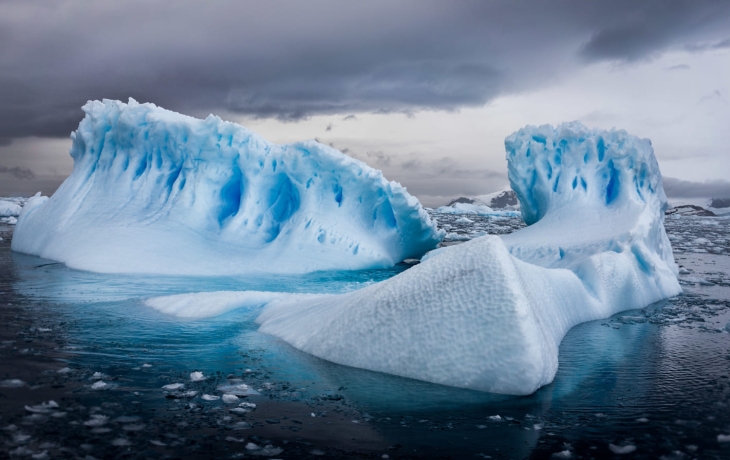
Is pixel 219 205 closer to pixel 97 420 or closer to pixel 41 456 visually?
pixel 97 420

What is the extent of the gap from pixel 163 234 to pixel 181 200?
861mm

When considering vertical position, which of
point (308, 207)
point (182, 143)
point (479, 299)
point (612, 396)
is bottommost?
point (612, 396)

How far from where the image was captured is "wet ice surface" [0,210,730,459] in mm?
3314

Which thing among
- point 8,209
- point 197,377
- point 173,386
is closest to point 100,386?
point 173,386

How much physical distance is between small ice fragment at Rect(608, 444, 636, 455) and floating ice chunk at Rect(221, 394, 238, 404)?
242 cm

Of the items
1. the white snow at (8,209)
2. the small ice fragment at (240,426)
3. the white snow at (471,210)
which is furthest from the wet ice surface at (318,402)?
the white snow at (471,210)

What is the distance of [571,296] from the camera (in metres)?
7.50

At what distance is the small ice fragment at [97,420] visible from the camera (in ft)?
11.3

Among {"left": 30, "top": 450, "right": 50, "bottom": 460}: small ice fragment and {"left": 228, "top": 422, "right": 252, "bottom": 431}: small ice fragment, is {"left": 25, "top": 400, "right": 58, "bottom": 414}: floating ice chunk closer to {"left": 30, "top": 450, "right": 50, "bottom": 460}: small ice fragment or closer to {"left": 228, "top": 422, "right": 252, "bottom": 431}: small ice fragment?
{"left": 30, "top": 450, "right": 50, "bottom": 460}: small ice fragment

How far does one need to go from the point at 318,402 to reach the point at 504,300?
1663 millimetres

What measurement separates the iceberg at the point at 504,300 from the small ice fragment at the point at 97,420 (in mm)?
2087

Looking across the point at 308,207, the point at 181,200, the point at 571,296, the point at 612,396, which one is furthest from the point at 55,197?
the point at 612,396

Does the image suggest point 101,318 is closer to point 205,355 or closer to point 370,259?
point 205,355

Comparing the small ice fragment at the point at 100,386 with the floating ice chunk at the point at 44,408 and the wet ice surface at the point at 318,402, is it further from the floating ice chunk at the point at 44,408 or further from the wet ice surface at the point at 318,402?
the floating ice chunk at the point at 44,408
